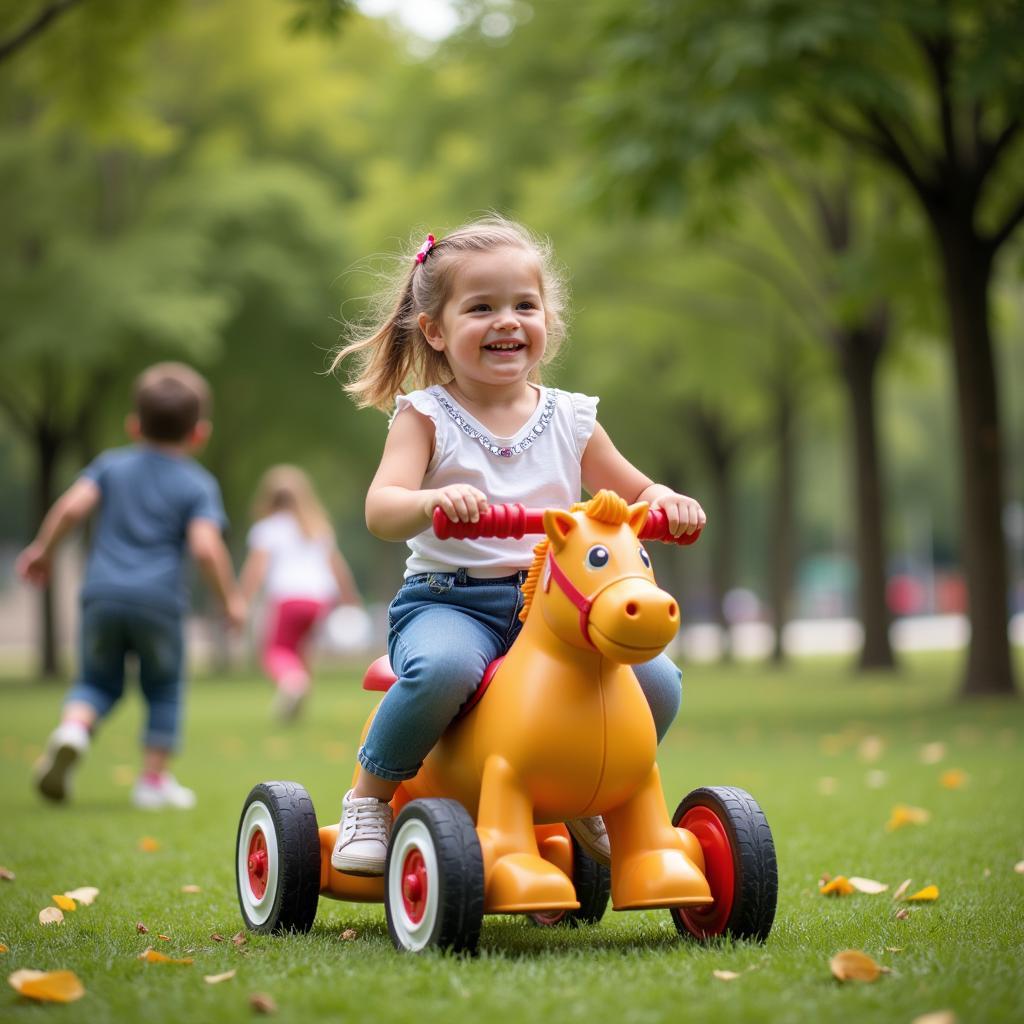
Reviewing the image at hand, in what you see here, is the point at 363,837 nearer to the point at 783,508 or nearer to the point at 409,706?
the point at 409,706

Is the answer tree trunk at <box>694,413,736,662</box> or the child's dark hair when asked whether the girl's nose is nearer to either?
the child's dark hair

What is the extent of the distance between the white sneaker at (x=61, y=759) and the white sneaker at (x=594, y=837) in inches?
159

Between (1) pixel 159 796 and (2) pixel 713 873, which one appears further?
(1) pixel 159 796

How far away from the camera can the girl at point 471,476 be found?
3908 millimetres

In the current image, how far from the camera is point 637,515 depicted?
150 inches

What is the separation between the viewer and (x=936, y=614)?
68188mm

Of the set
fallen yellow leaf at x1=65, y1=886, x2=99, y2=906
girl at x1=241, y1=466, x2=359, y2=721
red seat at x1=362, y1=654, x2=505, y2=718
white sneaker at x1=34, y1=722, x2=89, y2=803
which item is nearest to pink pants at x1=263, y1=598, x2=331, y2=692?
girl at x1=241, y1=466, x2=359, y2=721

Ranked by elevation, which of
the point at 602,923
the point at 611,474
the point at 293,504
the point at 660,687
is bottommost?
the point at 602,923

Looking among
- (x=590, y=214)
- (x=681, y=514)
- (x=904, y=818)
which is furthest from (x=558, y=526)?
(x=590, y=214)

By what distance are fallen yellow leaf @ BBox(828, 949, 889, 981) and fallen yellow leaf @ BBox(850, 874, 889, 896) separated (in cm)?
146

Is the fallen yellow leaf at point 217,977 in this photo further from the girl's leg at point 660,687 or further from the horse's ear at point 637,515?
the horse's ear at point 637,515

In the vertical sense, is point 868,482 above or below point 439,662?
above

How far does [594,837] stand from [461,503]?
43.2 inches

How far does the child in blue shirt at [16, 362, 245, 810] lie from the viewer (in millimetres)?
7734
